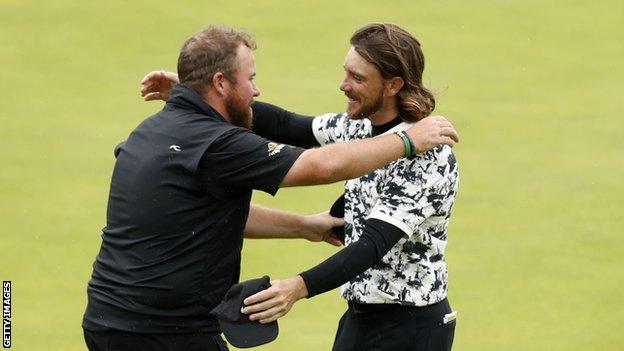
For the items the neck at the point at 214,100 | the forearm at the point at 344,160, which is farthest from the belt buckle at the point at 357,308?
the neck at the point at 214,100

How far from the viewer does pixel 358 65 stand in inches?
214

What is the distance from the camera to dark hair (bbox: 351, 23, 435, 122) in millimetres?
5387

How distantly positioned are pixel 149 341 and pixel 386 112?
129cm

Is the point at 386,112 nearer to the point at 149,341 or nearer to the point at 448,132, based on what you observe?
the point at 448,132

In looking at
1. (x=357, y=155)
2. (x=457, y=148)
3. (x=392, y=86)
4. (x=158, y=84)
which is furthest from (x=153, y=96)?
(x=457, y=148)

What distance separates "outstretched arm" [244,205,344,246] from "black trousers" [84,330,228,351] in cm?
80

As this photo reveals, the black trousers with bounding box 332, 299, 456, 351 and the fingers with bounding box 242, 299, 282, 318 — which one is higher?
the fingers with bounding box 242, 299, 282, 318

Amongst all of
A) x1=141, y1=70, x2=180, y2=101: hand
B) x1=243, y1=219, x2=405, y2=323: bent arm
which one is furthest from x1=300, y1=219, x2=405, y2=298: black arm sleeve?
x1=141, y1=70, x2=180, y2=101: hand

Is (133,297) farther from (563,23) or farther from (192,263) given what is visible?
(563,23)

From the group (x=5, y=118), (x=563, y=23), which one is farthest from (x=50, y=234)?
(x=563, y=23)

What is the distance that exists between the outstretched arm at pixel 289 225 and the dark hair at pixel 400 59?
739 millimetres

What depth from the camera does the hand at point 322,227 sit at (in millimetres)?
5949

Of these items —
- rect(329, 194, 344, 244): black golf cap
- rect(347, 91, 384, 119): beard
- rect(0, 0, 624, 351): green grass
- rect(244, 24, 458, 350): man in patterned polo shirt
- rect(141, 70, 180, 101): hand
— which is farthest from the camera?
rect(0, 0, 624, 351): green grass

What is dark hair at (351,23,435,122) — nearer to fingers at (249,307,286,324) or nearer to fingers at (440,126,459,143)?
fingers at (440,126,459,143)
